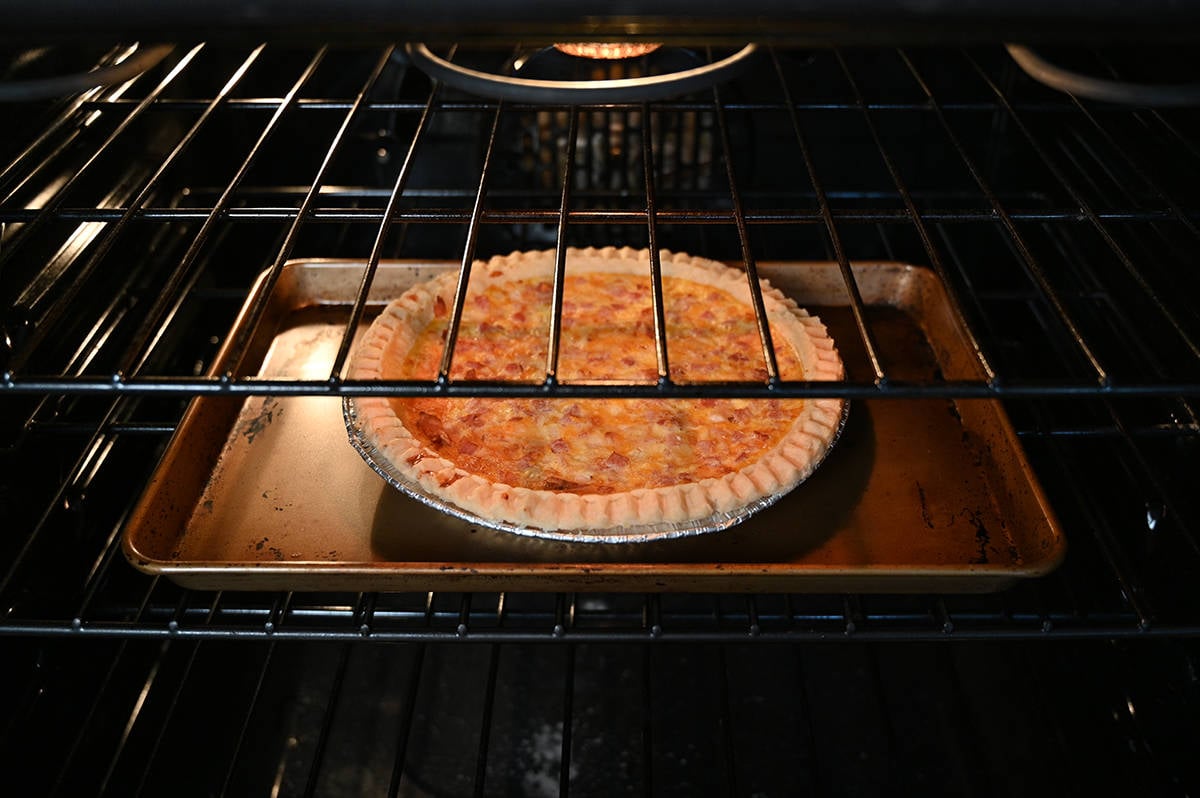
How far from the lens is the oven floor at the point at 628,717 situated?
1.78 meters

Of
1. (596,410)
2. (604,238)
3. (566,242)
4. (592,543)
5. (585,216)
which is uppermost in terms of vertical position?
(604,238)

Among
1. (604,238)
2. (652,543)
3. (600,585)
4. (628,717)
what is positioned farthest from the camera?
(604,238)

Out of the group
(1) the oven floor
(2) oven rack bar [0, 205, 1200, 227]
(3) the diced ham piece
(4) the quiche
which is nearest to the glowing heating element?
(2) oven rack bar [0, 205, 1200, 227]

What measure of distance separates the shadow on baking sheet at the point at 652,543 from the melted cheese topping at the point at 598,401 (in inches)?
3.8

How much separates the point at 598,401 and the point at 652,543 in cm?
31

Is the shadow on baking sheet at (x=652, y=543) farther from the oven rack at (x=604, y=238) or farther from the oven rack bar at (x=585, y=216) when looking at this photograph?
the oven rack bar at (x=585, y=216)

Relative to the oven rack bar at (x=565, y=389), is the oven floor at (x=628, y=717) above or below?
below

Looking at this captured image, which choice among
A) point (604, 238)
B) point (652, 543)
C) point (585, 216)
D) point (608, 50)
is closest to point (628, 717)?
point (652, 543)

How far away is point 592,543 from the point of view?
1.47m

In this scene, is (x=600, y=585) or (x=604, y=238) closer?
(x=600, y=585)

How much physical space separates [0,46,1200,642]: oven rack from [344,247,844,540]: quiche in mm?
156

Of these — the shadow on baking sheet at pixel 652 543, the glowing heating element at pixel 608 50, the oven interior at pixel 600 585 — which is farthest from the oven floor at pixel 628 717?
the glowing heating element at pixel 608 50

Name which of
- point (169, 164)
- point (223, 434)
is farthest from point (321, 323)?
point (169, 164)

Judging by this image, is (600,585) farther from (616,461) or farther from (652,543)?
(616,461)
